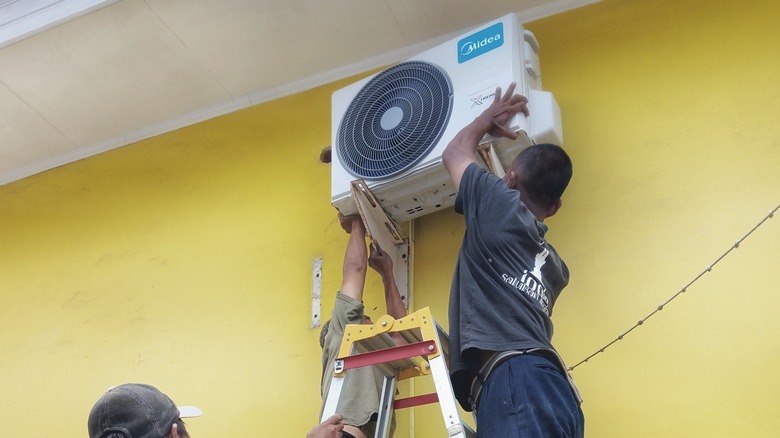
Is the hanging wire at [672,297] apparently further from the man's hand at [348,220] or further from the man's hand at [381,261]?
the man's hand at [348,220]

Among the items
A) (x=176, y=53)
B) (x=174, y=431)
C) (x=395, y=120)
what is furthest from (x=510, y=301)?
(x=176, y=53)

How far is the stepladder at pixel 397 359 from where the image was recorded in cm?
177

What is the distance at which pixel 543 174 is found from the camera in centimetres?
204

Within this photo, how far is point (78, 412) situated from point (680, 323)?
6.30ft

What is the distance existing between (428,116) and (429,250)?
450mm

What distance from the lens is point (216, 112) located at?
335 centimetres

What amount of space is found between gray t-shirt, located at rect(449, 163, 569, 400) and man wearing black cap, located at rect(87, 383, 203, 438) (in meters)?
0.60

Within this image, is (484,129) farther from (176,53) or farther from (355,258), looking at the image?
(176,53)

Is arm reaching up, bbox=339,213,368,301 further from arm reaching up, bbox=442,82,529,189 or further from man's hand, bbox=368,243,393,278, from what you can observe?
arm reaching up, bbox=442,82,529,189

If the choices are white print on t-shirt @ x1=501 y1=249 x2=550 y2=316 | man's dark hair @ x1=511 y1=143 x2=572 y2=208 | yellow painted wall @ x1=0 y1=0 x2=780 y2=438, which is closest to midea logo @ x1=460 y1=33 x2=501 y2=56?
yellow painted wall @ x1=0 y1=0 x2=780 y2=438

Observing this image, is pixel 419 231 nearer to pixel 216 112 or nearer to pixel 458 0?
pixel 458 0

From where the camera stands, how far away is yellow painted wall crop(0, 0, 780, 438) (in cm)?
220

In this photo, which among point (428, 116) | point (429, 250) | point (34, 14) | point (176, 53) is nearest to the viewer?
point (428, 116)


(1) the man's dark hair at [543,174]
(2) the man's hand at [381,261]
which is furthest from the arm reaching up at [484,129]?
(2) the man's hand at [381,261]
